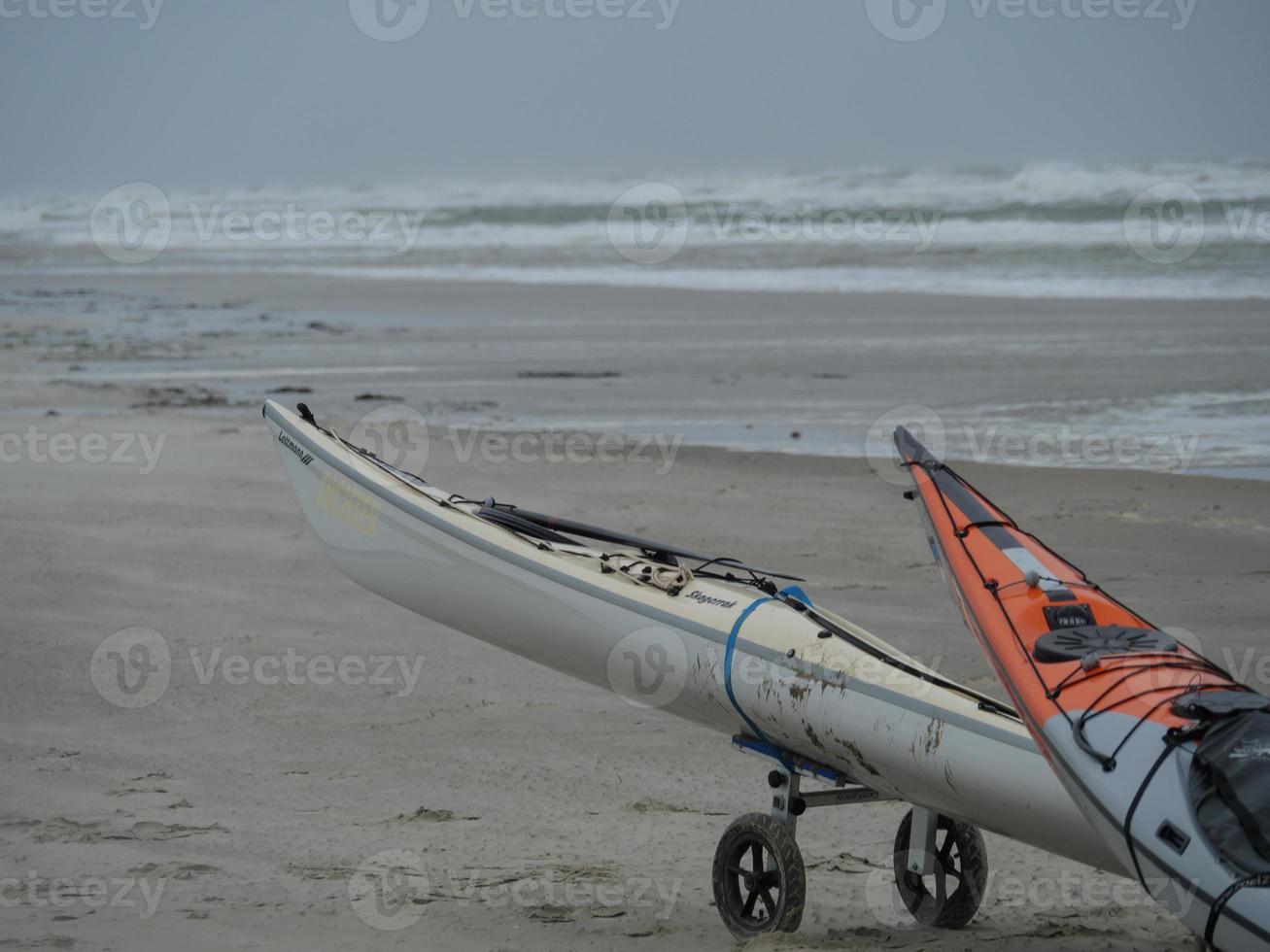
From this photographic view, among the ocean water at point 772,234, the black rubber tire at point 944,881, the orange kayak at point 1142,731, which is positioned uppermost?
the ocean water at point 772,234

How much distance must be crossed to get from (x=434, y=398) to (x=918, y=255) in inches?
611

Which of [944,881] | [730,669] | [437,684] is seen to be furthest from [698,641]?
[437,684]

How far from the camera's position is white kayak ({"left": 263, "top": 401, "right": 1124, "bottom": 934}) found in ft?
12.6

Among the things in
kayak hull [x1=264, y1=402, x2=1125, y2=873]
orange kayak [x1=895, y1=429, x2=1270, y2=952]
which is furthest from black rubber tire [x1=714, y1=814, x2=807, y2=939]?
orange kayak [x1=895, y1=429, x2=1270, y2=952]

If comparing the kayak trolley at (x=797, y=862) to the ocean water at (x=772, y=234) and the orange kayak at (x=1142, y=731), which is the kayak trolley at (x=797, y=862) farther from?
the ocean water at (x=772, y=234)

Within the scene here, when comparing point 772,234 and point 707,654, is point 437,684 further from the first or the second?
point 772,234

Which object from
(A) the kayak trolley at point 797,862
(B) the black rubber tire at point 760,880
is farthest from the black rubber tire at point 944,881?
(B) the black rubber tire at point 760,880

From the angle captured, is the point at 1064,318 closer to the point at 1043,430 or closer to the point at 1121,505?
the point at 1043,430

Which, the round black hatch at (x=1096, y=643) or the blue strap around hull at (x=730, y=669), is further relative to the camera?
the blue strap around hull at (x=730, y=669)

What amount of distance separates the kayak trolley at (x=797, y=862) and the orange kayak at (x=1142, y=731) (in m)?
0.53

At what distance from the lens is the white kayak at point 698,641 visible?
12.6ft

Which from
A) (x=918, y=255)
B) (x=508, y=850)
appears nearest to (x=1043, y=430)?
(x=508, y=850)

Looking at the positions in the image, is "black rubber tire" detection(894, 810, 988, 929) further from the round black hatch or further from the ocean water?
the ocean water

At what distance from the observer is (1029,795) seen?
12.3 ft
